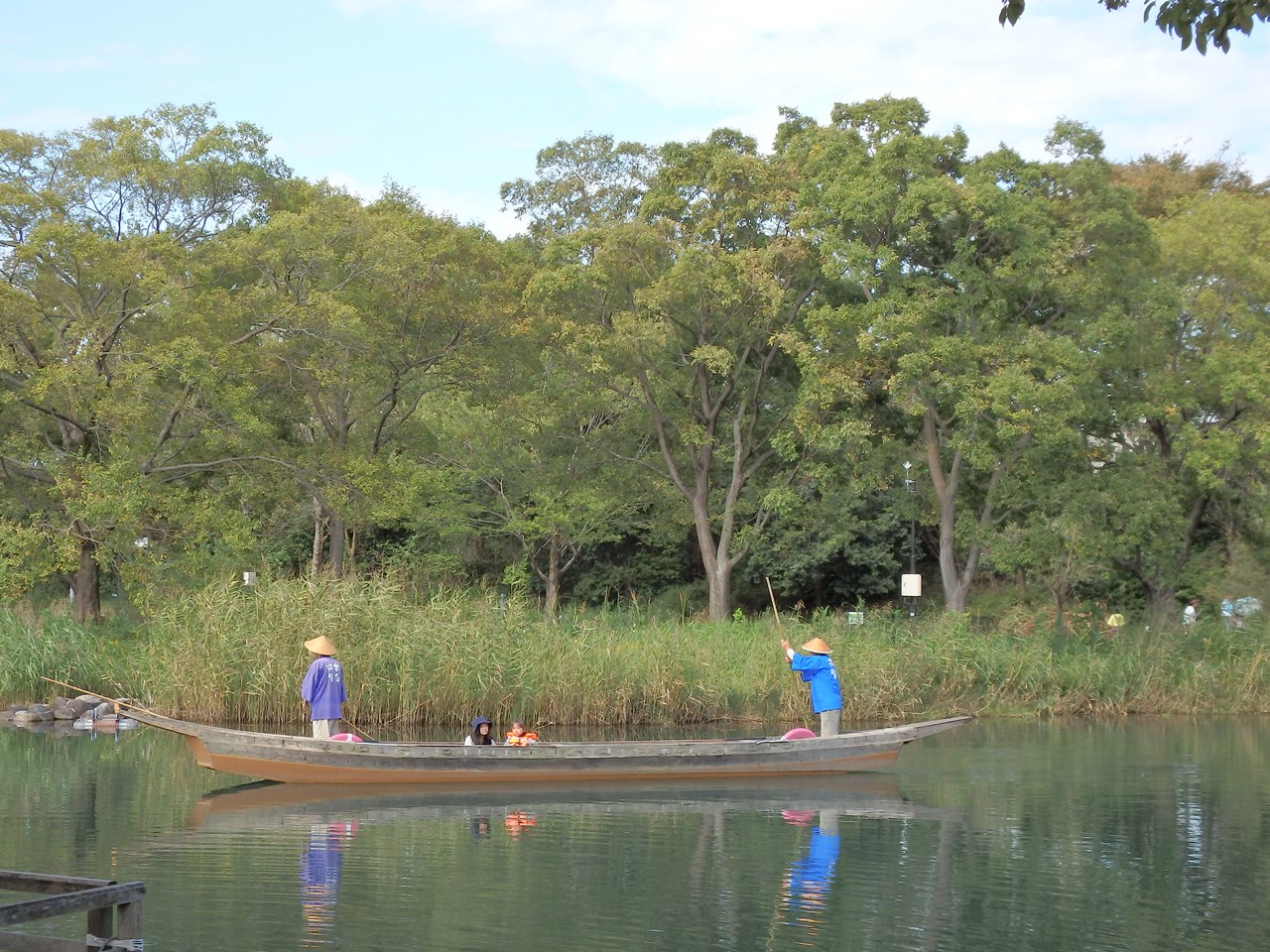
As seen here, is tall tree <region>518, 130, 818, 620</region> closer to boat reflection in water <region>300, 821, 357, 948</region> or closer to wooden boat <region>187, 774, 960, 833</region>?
wooden boat <region>187, 774, 960, 833</region>

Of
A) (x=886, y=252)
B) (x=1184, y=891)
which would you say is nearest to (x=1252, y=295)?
(x=886, y=252)

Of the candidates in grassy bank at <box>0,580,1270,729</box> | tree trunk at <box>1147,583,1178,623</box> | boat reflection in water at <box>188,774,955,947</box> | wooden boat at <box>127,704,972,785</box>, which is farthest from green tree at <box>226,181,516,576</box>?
tree trunk at <box>1147,583,1178,623</box>

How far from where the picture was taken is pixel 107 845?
38.0 ft

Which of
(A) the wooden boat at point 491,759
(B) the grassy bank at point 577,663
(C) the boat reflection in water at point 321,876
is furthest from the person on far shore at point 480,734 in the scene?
(B) the grassy bank at point 577,663

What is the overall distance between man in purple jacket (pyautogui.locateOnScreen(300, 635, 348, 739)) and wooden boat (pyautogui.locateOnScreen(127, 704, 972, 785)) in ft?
2.25

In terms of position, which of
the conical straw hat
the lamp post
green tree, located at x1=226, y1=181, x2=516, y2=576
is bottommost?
the conical straw hat

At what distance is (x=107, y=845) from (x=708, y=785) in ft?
22.4

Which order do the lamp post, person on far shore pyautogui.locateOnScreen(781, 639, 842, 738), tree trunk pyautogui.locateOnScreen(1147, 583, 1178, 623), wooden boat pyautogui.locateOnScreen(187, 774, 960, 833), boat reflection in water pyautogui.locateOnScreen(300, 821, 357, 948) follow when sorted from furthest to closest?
the lamp post < tree trunk pyautogui.locateOnScreen(1147, 583, 1178, 623) < person on far shore pyautogui.locateOnScreen(781, 639, 842, 738) < wooden boat pyautogui.locateOnScreen(187, 774, 960, 833) < boat reflection in water pyautogui.locateOnScreen(300, 821, 357, 948)

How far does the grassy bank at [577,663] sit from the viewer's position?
64.6ft

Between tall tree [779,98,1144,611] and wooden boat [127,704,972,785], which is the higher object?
tall tree [779,98,1144,611]

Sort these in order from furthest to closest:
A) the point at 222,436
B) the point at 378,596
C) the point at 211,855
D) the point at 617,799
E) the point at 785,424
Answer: the point at 785,424
the point at 222,436
the point at 378,596
the point at 617,799
the point at 211,855

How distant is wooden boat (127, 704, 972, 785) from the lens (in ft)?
48.5

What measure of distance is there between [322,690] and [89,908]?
10040 millimetres

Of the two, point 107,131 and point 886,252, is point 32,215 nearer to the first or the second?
point 107,131
